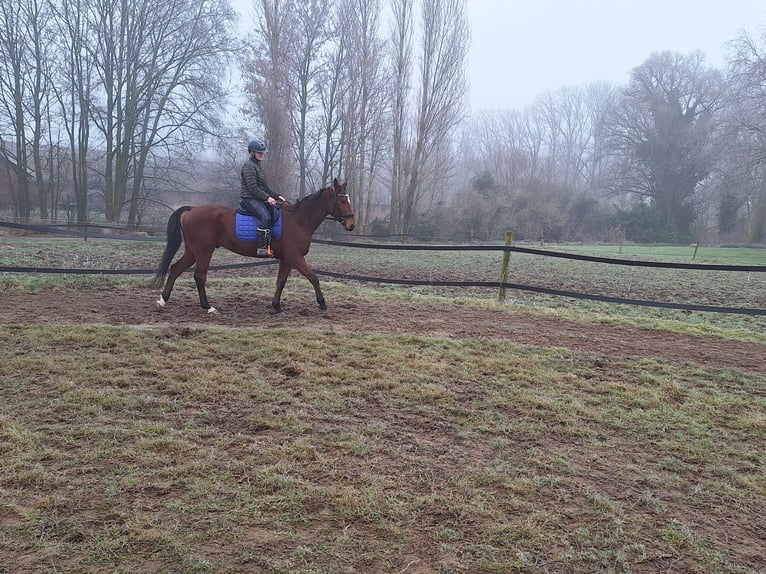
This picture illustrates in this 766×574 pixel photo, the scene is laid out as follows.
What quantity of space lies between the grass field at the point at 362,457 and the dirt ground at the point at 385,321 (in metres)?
0.47

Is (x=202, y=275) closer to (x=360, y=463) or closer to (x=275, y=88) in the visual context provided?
(x=360, y=463)

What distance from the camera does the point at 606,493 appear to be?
8.66 feet

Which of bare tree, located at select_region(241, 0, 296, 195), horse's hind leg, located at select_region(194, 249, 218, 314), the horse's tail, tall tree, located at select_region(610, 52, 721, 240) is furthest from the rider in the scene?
tall tree, located at select_region(610, 52, 721, 240)

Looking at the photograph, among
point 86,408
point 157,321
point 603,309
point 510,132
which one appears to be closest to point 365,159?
point 603,309

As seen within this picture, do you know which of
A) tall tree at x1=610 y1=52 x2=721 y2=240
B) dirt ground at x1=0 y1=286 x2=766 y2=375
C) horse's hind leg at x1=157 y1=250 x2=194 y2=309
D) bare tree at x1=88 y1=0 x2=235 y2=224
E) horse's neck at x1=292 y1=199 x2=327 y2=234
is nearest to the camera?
dirt ground at x1=0 y1=286 x2=766 y2=375

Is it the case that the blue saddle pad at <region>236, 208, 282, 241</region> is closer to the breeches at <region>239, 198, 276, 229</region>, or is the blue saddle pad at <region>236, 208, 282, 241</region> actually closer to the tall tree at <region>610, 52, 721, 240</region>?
the breeches at <region>239, 198, 276, 229</region>

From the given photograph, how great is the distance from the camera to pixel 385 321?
664cm

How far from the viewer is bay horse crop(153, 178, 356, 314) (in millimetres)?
6582

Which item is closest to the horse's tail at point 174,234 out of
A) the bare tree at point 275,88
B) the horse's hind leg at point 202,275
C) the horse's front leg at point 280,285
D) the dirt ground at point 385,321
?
the horse's hind leg at point 202,275

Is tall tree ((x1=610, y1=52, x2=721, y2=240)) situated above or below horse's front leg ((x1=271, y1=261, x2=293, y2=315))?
above

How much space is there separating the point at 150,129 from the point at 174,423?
74.7 feet

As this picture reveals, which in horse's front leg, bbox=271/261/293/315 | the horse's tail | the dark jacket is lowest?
horse's front leg, bbox=271/261/293/315

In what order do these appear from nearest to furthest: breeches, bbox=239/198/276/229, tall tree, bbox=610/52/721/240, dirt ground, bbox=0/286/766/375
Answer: dirt ground, bbox=0/286/766/375
breeches, bbox=239/198/276/229
tall tree, bbox=610/52/721/240

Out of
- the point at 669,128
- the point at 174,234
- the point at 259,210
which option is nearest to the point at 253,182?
the point at 259,210
